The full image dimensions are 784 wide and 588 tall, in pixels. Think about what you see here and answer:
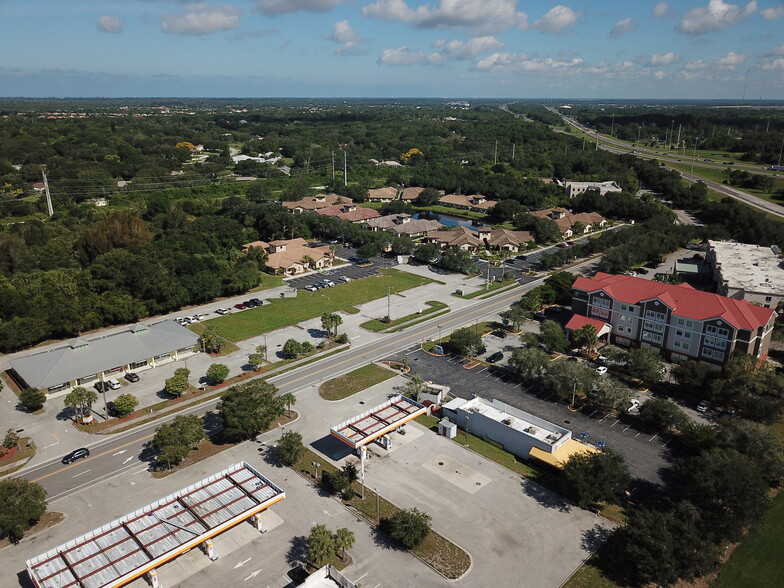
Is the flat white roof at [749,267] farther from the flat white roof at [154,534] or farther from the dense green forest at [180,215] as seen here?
the flat white roof at [154,534]

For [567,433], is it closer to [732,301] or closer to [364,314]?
[732,301]

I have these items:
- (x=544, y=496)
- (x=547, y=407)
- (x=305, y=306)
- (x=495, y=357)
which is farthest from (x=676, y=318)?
(x=305, y=306)

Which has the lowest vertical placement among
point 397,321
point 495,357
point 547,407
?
point 547,407

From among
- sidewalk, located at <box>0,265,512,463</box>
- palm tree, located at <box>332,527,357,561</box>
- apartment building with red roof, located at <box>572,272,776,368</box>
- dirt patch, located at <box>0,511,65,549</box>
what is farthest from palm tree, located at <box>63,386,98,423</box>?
apartment building with red roof, located at <box>572,272,776,368</box>

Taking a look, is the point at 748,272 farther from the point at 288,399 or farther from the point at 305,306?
the point at 288,399

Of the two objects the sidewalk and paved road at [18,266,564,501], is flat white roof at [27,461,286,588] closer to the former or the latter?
paved road at [18,266,564,501]

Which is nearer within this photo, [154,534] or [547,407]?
[154,534]

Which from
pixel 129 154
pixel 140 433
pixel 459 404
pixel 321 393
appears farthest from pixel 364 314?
pixel 129 154
